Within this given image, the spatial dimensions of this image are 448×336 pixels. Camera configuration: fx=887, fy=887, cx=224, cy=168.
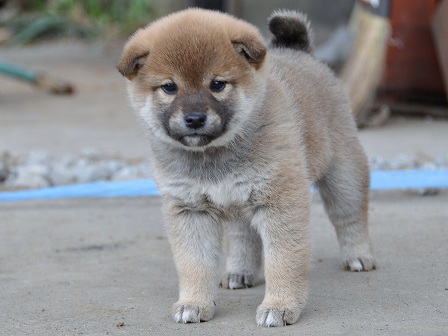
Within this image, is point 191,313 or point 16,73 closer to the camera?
point 191,313

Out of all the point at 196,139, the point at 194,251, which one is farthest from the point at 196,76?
the point at 194,251

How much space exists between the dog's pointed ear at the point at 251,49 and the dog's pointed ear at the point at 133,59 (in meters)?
0.39

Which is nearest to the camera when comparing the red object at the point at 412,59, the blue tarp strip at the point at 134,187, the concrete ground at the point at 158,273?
the concrete ground at the point at 158,273

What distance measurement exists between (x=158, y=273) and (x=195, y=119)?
→ 1.29 m

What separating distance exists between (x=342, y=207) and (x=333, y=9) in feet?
27.2

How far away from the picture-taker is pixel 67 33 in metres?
15.1

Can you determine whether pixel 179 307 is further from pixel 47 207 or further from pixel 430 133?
pixel 430 133

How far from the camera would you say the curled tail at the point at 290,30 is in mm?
4688

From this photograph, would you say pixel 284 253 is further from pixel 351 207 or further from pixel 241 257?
pixel 351 207

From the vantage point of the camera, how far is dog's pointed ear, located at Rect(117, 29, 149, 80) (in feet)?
12.5

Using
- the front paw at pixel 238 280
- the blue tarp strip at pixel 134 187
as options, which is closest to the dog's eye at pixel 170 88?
the front paw at pixel 238 280

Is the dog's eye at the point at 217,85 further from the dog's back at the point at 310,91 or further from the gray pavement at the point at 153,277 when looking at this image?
the gray pavement at the point at 153,277

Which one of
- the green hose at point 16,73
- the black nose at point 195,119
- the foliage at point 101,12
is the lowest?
the foliage at point 101,12

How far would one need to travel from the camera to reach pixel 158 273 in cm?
459
